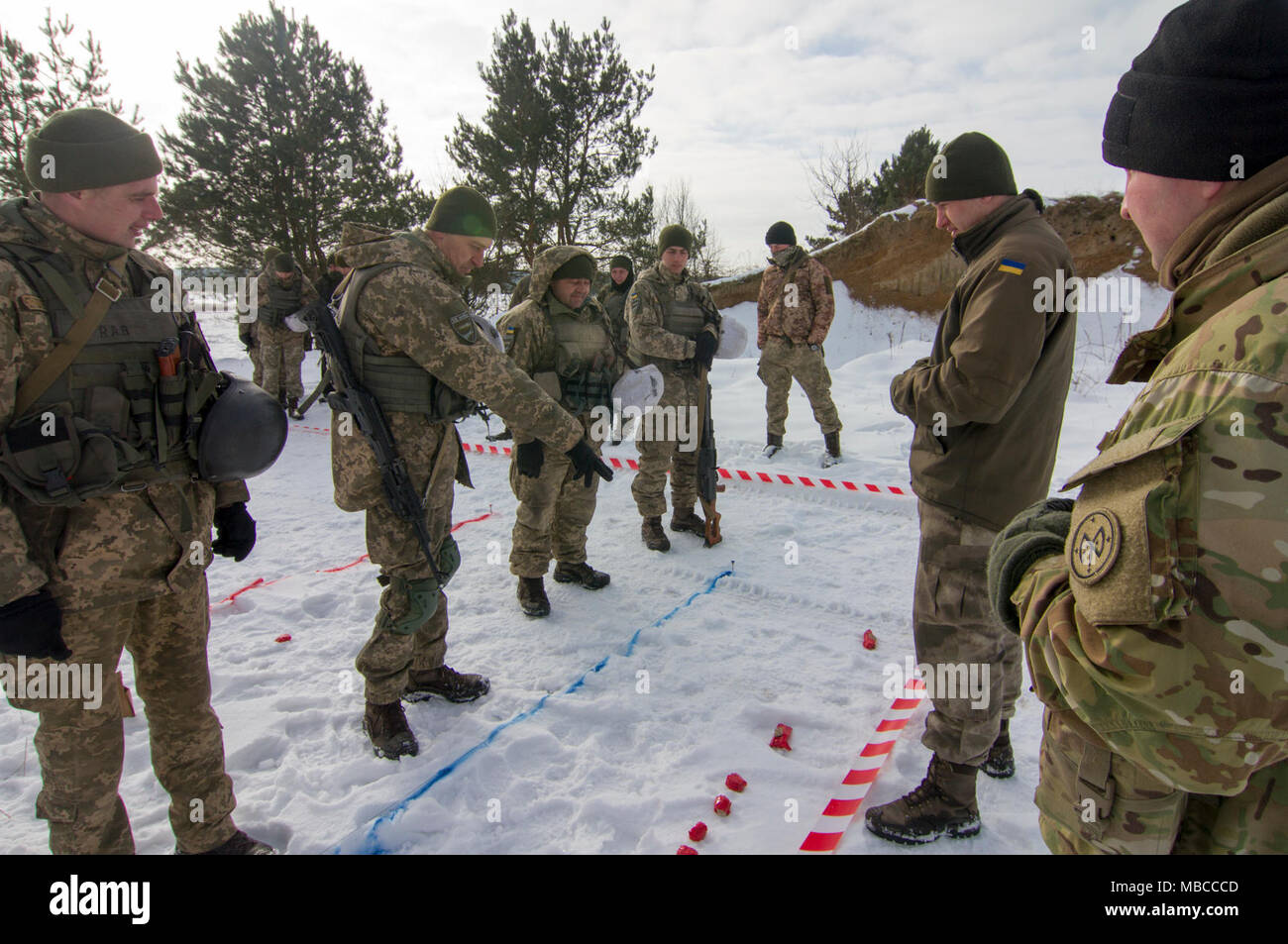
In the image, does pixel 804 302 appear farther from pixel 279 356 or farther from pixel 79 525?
pixel 279 356

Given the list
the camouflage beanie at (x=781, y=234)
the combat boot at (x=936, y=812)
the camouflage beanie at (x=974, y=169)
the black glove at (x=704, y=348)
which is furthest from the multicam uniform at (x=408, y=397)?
the camouflage beanie at (x=781, y=234)

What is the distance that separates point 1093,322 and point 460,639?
41.9 ft

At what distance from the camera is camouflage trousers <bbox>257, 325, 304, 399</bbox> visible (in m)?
9.24

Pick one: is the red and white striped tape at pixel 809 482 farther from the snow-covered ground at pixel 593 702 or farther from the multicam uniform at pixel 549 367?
the multicam uniform at pixel 549 367

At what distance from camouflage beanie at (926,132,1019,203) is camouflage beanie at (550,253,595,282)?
2114mm

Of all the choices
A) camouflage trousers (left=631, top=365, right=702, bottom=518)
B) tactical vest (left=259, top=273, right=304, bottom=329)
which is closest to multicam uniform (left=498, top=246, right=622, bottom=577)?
camouflage trousers (left=631, top=365, right=702, bottom=518)

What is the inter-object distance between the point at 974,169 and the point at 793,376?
5011mm

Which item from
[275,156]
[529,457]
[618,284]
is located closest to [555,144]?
[275,156]

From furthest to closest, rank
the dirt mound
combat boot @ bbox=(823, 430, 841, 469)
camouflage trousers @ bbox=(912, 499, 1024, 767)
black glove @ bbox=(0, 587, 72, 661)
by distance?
the dirt mound, combat boot @ bbox=(823, 430, 841, 469), camouflage trousers @ bbox=(912, 499, 1024, 767), black glove @ bbox=(0, 587, 72, 661)

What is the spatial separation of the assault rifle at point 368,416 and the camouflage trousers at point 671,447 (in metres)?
2.33

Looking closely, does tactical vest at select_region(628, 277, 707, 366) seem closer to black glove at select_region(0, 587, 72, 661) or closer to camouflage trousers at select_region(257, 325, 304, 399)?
black glove at select_region(0, 587, 72, 661)

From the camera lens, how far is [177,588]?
1989 mm

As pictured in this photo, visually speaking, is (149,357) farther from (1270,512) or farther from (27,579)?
(1270,512)

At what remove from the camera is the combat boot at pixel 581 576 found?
13.8 ft
